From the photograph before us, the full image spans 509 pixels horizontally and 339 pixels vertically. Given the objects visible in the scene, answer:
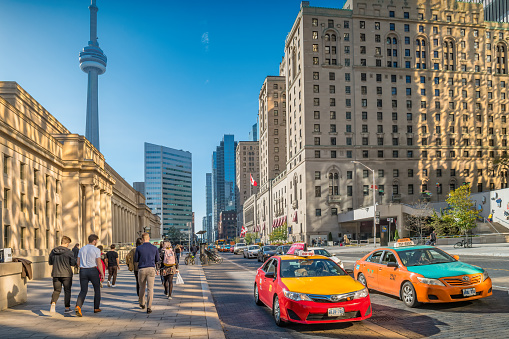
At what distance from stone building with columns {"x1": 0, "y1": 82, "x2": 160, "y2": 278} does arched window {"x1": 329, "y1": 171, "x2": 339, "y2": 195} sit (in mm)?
46432

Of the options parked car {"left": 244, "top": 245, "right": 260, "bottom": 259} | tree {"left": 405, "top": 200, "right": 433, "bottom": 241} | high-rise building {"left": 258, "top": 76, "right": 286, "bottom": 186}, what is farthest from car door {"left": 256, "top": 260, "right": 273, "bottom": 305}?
high-rise building {"left": 258, "top": 76, "right": 286, "bottom": 186}

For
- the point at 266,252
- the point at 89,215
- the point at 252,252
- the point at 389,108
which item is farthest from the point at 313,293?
the point at 389,108

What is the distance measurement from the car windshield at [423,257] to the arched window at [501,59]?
101 m

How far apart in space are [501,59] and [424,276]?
105 m

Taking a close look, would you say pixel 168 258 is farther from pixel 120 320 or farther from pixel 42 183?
pixel 42 183

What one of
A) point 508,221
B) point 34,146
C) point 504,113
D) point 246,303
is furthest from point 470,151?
point 246,303

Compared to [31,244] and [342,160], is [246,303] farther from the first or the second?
[342,160]

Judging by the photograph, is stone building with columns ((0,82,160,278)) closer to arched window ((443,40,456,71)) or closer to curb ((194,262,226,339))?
curb ((194,262,226,339))

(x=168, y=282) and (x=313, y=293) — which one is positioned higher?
(x=313, y=293)

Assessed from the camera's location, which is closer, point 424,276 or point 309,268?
point 424,276

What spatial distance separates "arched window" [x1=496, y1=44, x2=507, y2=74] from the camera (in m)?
98.7

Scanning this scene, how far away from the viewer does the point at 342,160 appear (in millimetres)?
89375

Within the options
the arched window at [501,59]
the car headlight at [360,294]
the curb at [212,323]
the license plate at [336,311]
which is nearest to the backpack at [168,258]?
the curb at [212,323]

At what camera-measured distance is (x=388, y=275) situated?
12.5 meters
